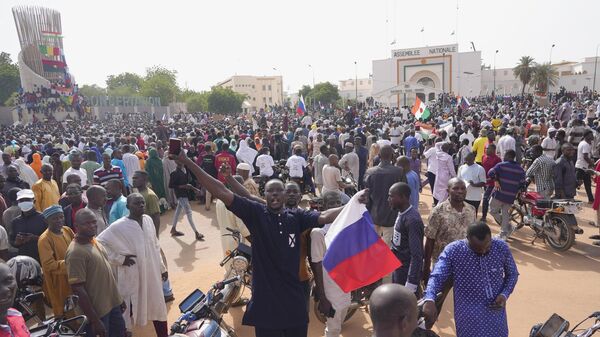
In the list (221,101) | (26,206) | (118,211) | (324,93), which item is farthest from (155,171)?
(324,93)

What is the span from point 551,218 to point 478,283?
5.14 metres

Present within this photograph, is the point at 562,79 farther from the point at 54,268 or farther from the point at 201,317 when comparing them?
the point at 54,268

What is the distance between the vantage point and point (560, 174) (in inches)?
308

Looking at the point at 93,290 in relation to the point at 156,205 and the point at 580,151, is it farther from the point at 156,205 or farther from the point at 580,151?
the point at 580,151

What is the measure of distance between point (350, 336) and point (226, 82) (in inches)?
4104

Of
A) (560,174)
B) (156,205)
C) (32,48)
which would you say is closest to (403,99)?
(32,48)

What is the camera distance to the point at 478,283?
297 cm

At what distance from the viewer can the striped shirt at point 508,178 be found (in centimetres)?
729

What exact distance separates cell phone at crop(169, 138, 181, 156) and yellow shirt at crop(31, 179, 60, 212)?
204 inches

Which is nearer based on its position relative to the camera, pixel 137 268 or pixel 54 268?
pixel 54 268

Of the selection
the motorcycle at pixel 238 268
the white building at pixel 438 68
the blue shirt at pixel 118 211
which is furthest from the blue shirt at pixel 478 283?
the white building at pixel 438 68

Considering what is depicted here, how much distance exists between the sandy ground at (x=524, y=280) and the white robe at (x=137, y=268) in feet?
3.33

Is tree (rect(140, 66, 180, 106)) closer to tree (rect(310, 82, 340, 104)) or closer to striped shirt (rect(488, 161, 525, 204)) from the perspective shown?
tree (rect(310, 82, 340, 104))

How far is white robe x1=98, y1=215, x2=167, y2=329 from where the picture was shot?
4.04 meters
